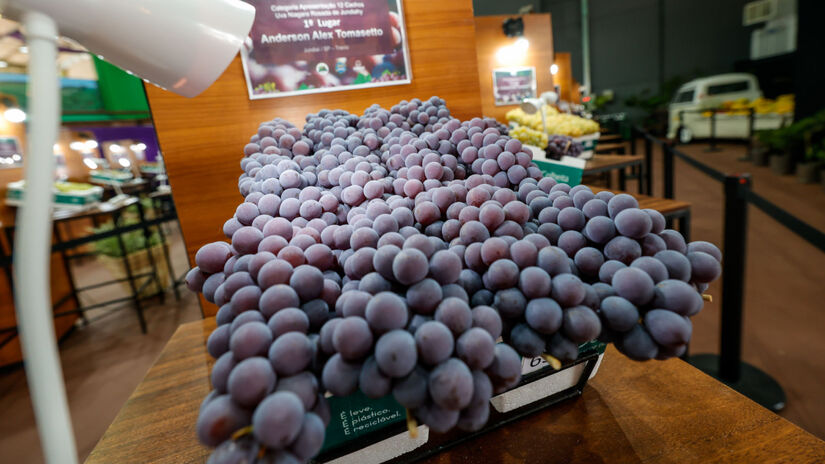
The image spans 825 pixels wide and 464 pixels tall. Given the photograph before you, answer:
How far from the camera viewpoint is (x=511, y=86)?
4883 mm

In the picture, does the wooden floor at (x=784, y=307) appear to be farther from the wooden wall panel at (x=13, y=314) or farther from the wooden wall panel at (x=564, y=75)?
the wooden wall panel at (x=564, y=75)

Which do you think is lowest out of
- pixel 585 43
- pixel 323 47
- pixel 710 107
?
pixel 710 107

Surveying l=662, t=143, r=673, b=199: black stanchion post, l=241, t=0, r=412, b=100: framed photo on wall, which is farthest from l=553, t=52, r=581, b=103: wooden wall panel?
l=241, t=0, r=412, b=100: framed photo on wall

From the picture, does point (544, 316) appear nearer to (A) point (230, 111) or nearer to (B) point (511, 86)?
(A) point (230, 111)

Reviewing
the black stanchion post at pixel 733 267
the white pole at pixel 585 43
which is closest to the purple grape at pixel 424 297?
the black stanchion post at pixel 733 267

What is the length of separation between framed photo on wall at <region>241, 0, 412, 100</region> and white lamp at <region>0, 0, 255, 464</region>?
0.65m

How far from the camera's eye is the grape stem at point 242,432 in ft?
1.25

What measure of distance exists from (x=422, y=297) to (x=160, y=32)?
0.47m

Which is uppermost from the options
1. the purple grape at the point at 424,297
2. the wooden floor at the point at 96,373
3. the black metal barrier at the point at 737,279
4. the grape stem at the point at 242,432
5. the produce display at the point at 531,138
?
the produce display at the point at 531,138

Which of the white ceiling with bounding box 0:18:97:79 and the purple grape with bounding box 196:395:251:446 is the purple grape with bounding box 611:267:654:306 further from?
the white ceiling with bounding box 0:18:97:79

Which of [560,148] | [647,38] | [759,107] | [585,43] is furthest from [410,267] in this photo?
[585,43]

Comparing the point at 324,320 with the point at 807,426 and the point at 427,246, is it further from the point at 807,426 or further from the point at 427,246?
the point at 807,426

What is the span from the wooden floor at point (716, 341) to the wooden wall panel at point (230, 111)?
1.81 m

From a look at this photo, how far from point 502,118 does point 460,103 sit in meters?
3.42
